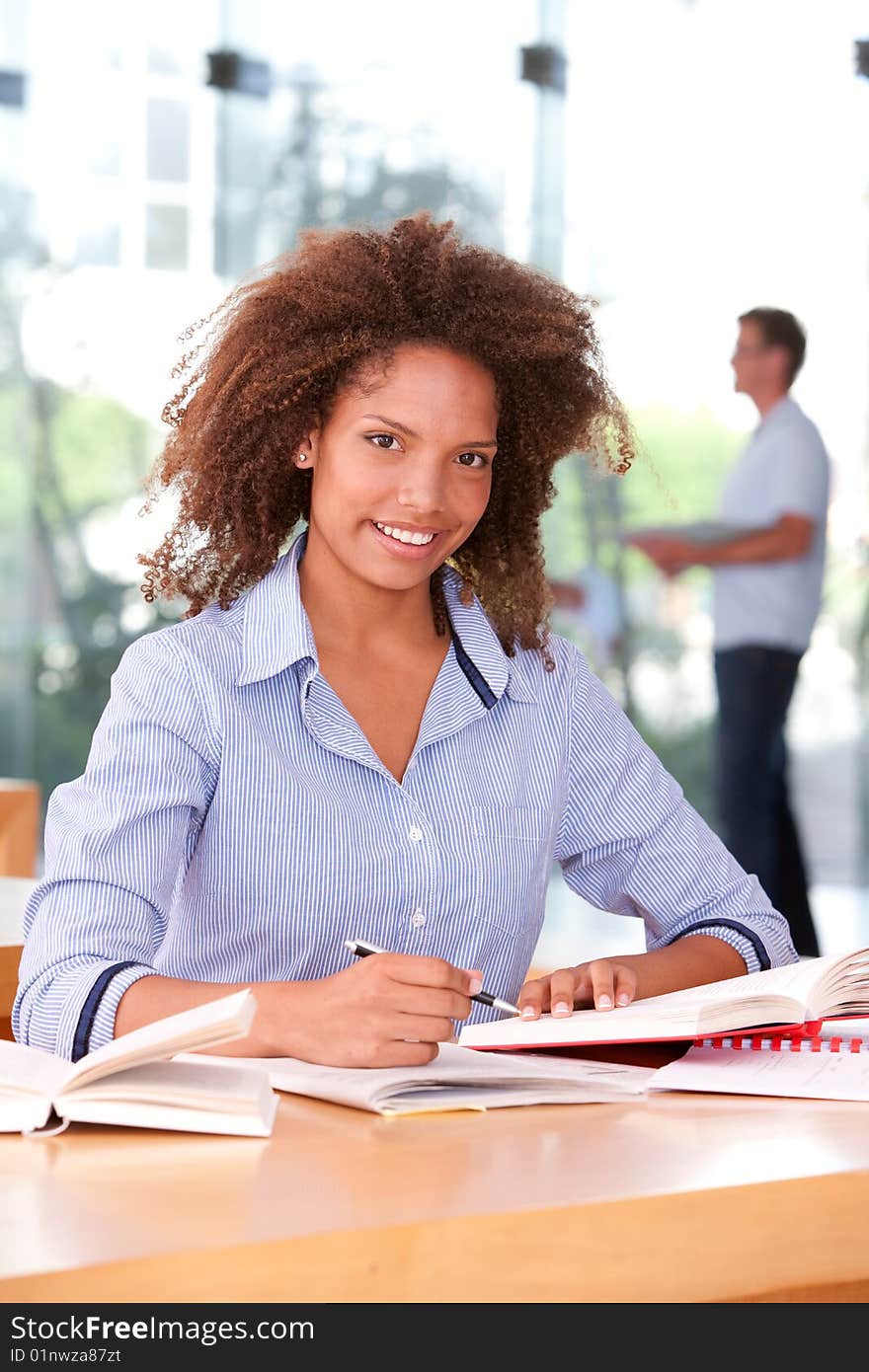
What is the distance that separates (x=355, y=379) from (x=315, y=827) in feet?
1.43

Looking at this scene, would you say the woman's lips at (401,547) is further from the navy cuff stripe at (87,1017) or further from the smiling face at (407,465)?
the navy cuff stripe at (87,1017)

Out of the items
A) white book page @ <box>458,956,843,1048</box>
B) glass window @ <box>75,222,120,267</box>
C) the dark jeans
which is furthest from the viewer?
glass window @ <box>75,222,120,267</box>

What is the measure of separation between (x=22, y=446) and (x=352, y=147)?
1.33 m

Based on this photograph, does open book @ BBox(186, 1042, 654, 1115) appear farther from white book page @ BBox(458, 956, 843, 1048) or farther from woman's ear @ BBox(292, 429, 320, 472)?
woman's ear @ BBox(292, 429, 320, 472)

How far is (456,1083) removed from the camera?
104 cm

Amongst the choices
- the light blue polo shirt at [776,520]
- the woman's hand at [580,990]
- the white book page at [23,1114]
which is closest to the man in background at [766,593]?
the light blue polo shirt at [776,520]

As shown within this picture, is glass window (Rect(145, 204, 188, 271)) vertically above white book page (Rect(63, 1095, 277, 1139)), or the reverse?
glass window (Rect(145, 204, 188, 271))

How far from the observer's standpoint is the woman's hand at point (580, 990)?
1.23m

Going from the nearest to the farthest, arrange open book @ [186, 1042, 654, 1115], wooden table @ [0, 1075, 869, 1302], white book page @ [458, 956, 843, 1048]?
wooden table @ [0, 1075, 869, 1302] < open book @ [186, 1042, 654, 1115] < white book page @ [458, 956, 843, 1048]

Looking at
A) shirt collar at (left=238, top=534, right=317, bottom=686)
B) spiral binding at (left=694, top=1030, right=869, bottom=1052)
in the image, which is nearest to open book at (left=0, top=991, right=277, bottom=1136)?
spiral binding at (left=694, top=1030, right=869, bottom=1052)

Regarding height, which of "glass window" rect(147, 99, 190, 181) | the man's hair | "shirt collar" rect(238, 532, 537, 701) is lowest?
"shirt collar" rect(238, 532, 537, 701)

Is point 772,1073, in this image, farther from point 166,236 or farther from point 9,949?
point 166,236

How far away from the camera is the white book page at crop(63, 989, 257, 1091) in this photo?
0.86 m
